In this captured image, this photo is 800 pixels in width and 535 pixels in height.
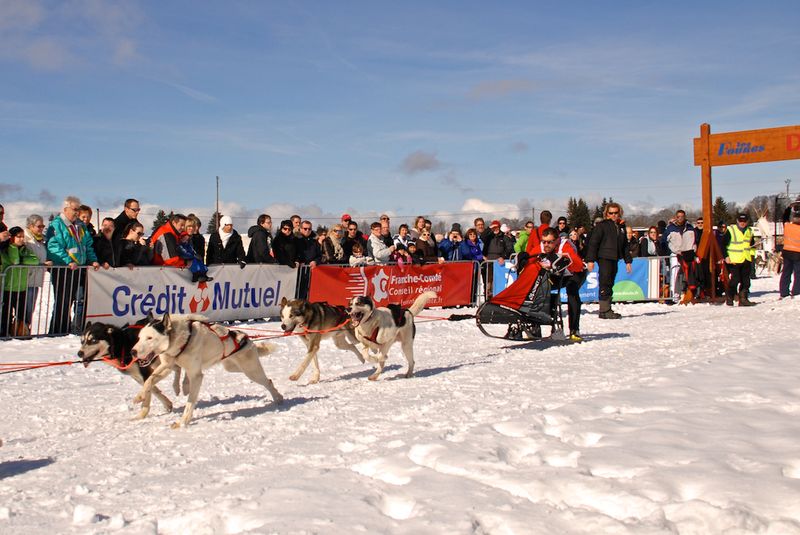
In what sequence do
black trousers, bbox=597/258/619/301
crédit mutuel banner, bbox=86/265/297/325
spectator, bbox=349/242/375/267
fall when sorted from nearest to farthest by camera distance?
crédit mutuel banner, bbox=86/265/297/325
black trousers, bbox=597/258/619/301
spectator, bbox=349/242/375/267

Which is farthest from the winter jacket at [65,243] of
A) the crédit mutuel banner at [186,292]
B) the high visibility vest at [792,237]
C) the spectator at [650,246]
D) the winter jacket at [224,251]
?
the spectator at [650,246]

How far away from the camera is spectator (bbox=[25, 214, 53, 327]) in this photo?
9.31 meters

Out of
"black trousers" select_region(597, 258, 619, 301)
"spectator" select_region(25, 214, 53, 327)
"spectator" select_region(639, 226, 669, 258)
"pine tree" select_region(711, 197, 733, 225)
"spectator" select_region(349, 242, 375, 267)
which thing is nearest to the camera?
"spectator" select_region(25, 214, 53, 327)

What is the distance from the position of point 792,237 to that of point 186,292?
1083 centimetres

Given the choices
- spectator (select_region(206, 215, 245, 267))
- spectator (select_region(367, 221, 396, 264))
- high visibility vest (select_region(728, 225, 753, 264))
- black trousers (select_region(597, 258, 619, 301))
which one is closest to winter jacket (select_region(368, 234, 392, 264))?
spectator (select_region(367, 221, 396, 264))

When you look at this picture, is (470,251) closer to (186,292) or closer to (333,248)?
(333,248)

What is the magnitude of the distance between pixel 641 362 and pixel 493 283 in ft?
25.2

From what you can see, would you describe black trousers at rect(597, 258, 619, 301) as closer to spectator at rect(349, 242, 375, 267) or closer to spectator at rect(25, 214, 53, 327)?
spectator at rect(349, 242, 375, 267)

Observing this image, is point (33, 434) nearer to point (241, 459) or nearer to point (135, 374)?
point (135, 374)

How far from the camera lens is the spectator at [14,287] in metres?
9.12

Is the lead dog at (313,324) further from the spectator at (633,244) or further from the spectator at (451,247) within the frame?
the spectator at (633,244)

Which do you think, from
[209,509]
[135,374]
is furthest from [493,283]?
[209,509]

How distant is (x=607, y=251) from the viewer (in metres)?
12.3

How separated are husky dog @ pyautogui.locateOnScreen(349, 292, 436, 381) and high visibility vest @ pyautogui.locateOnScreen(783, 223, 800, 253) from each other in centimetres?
955
